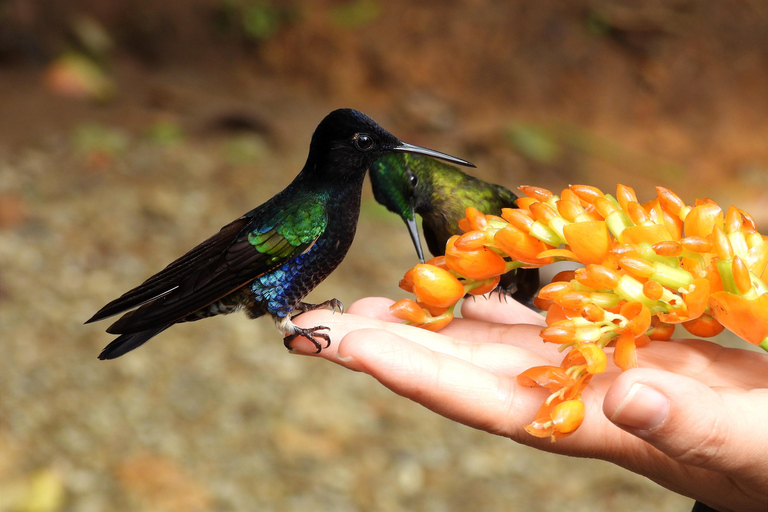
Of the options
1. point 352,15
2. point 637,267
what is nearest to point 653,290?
point 637,267

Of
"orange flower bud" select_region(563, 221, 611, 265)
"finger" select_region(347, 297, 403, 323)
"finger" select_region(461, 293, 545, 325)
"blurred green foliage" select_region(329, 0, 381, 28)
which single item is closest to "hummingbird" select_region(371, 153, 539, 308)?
"finger" select_region(461, 293, 545, 325)

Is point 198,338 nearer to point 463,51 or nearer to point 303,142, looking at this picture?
point 303,142

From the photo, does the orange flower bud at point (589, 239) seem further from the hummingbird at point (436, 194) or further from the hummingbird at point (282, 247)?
the hummingbird at point (436, 194)

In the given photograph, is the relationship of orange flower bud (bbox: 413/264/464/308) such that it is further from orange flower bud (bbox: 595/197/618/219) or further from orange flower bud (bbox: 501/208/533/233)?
orange flower bud (bbox: 595/197/618/219)

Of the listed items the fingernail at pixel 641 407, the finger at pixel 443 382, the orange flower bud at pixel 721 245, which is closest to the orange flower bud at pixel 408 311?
the finger at pixel 443 382

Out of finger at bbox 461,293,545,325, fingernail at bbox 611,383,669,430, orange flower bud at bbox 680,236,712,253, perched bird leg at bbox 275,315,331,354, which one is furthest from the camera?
finger at bbox 461,293,545,325

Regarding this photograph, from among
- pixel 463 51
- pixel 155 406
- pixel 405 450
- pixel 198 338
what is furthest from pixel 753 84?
pixel 155 406
